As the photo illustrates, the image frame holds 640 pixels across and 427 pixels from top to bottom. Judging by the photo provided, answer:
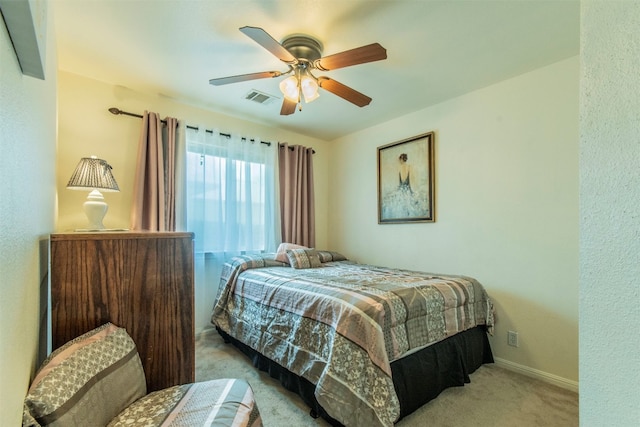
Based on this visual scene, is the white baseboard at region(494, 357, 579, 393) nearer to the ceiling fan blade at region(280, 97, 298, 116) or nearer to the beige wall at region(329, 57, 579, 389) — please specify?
the beige wall at region(329, 57, 579, 389)

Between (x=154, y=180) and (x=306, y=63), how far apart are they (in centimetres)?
182

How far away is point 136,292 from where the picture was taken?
1272 millimetres

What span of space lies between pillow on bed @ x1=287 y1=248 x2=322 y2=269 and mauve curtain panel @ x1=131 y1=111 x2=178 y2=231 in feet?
4.06

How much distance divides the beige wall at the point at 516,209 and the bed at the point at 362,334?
0.31 metres

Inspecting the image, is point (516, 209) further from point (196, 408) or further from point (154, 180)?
point (154, 180)

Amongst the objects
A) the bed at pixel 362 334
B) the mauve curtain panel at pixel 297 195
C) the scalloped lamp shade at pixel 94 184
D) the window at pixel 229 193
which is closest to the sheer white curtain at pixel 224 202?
the window at pixel 229 193

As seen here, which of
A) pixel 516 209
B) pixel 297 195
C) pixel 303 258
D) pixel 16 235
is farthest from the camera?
pixel 297 195

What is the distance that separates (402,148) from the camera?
3309 mm

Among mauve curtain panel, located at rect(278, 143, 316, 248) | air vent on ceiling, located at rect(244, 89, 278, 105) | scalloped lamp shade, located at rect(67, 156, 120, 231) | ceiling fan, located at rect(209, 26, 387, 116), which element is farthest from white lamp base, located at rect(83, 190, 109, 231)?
mauve curtain panel, located at rect(278, 143, 316, 248)

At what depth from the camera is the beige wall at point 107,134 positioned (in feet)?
7.90

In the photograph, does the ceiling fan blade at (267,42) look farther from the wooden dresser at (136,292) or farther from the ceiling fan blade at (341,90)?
the wooden dresser at (136,292)

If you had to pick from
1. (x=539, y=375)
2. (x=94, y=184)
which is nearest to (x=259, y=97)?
(x=94, y=184)

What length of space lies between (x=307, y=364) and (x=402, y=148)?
2513mm

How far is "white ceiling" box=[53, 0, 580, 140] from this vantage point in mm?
1696
